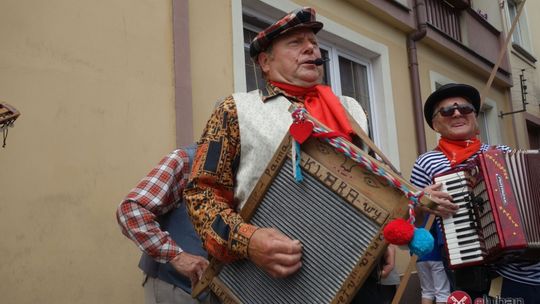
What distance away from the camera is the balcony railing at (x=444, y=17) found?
7336mm

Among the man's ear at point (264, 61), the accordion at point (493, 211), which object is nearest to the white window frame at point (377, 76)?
the accordion at point (493, 211)

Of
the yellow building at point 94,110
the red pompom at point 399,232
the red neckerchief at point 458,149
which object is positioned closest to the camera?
the red pompom at point 399,232

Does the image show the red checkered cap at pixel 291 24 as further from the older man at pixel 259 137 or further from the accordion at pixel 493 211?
the accordion at pixel 493 211

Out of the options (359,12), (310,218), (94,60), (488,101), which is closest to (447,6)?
(488,101)

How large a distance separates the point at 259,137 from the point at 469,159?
5.11 ft

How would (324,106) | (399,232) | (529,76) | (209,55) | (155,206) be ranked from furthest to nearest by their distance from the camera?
(529,76) → (209,55) → (155,206) → (324,106) → (399,232)

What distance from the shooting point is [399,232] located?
1280 millimetres

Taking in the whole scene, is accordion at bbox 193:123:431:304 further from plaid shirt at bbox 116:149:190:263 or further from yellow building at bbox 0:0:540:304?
yellow building at bbox 0:0:540:304

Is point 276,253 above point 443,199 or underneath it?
underneath

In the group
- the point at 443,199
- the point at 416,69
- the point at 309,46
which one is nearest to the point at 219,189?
the point at 309,46

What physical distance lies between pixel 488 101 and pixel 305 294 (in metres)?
8.18

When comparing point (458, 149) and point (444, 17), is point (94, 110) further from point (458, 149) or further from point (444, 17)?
point (444, 17)

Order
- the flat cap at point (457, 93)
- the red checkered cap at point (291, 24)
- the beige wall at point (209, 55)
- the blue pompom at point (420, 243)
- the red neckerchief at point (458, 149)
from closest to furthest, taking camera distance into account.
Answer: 1. the blue pompom at point (420, 243)
2. the red checkered cap at point (291, 24)
3. the red neckerchief at point (458, 149)
4. the flat cap at point (457, 93)
5. the beige wall at point (209, 55)

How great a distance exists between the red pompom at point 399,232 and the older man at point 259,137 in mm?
277
